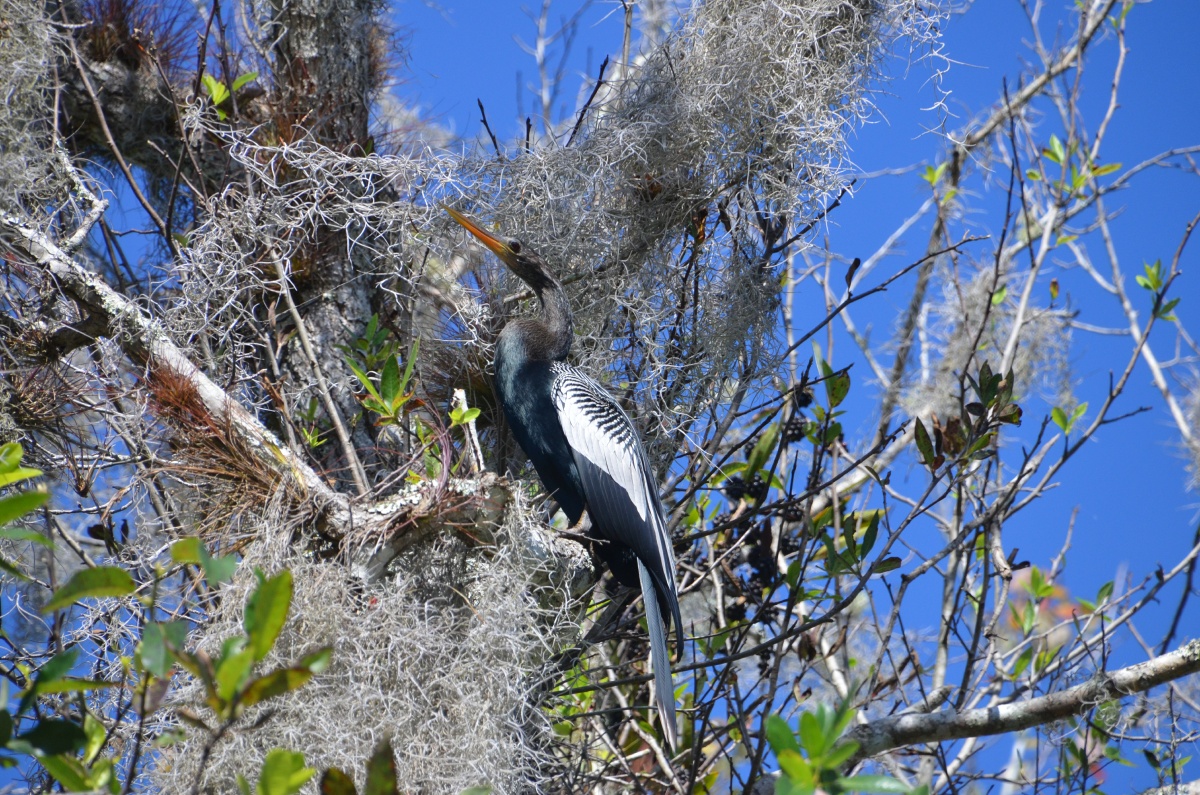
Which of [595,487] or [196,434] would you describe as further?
[595,487]

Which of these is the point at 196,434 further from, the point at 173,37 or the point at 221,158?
the point at 173,37

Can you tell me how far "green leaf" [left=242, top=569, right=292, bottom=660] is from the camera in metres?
1.11

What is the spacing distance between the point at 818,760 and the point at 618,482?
4.38 ft

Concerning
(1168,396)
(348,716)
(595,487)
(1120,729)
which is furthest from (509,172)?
(1168,396)

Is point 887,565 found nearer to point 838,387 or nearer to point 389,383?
point 838,387

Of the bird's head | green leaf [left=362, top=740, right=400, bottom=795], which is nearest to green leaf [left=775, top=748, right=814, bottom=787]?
green leaf [left=362, top=740, right=400, bottom=795]

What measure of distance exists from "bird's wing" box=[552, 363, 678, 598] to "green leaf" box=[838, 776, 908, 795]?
1.22 metres

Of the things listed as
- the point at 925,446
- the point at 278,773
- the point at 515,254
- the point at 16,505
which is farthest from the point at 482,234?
the point at 278,773

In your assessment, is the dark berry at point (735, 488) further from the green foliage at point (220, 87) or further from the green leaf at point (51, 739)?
the green leaf at point (51, 739)

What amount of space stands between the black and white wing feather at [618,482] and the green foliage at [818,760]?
1.12 metres

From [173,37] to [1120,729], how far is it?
11.3 ft

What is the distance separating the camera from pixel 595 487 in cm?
252

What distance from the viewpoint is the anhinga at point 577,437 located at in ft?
8.06

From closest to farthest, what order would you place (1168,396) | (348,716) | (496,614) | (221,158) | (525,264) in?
(348,716) < (496,614) < (525,264) < (221,158) < (1168,396)
